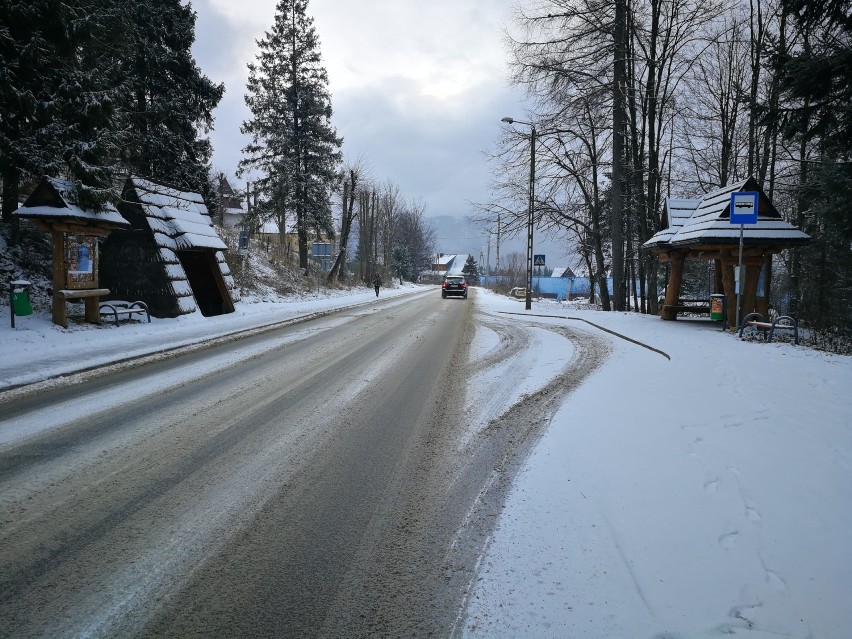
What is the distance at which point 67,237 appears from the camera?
39.4 ft

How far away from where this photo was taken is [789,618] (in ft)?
7.93

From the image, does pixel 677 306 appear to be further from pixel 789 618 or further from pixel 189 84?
pixel 189 84

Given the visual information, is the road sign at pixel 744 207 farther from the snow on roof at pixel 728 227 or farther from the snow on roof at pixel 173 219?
the snow on roof at pixel 173 219

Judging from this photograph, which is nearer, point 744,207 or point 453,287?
Answer: point 744,207

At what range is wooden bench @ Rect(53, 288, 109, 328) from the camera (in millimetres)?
11711

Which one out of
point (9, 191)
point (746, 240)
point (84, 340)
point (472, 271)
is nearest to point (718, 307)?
point (746, 240)

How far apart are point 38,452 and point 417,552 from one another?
3.78 m

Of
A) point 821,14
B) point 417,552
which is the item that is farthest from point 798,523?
point 821,14

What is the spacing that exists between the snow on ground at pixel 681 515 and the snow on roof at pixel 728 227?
557 cm

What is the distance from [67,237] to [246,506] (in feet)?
38.7

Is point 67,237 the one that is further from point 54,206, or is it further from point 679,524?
point 679,524

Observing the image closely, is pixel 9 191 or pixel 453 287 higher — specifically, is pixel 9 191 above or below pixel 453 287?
above

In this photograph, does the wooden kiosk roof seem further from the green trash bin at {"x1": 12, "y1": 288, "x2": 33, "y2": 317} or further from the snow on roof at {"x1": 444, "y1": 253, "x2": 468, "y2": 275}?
the snow on roof at {"x1": 444, "y1": 253, "x2": 468, "y2": 275}

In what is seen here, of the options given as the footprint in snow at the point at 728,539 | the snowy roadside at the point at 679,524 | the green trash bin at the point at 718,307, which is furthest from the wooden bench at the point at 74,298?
the green trash bin at the point at 718,307
